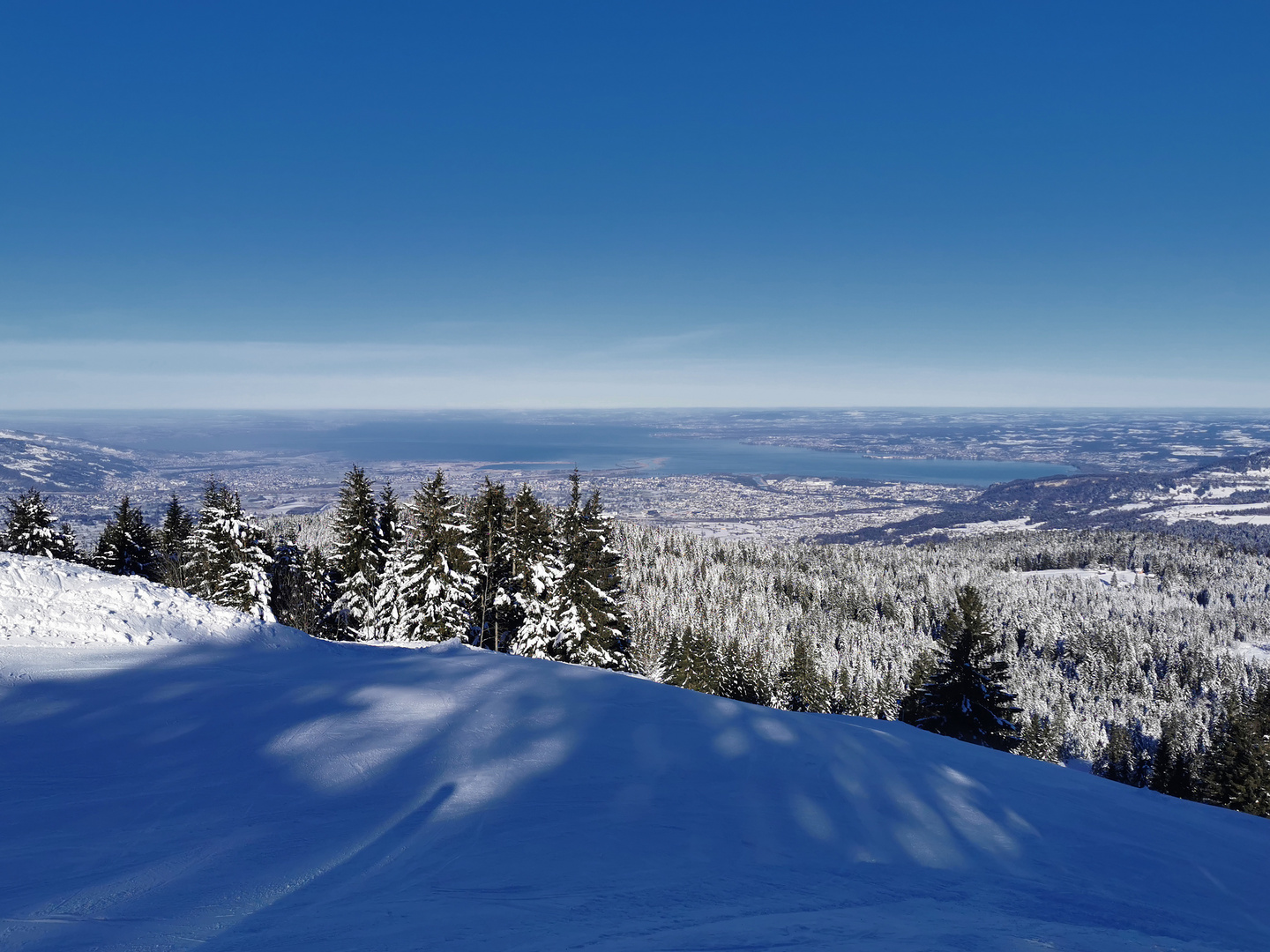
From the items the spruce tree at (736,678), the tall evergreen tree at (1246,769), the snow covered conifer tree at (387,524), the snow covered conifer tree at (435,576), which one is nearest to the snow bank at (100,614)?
the snow covered conifer tree at (435,576)

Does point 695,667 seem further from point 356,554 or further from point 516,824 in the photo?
point 516,824

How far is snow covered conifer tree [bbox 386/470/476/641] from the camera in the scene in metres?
21.8

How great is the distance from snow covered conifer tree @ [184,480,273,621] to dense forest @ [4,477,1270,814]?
90mm

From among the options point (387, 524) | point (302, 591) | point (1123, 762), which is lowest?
point (1123, 762)

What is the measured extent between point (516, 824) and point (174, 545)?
40.8 meters

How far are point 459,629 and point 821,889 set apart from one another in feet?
63.0

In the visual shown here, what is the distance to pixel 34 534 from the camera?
30.5 meters

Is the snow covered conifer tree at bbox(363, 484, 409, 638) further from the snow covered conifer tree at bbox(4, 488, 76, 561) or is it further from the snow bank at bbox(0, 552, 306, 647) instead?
the snow covered conifer tree at bbox(4, 488, 76, 561)

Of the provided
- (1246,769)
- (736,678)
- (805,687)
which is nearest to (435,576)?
(736,678)

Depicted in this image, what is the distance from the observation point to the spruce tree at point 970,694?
890 inches

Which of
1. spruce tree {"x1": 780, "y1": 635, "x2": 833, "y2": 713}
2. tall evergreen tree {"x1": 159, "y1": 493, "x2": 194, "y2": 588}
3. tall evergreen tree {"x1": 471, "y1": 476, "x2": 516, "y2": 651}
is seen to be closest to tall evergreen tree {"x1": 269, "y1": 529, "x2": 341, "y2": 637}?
tall evergreen tree {"x1": 159, "y1": 493, "x2": 194, "y2": 588}

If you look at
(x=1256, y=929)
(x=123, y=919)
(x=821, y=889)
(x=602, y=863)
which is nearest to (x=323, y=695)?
(x=123, y=919)

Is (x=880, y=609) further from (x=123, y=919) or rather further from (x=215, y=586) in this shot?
(x=123, y=919)

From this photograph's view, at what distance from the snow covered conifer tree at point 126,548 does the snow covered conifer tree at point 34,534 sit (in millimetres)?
1534
